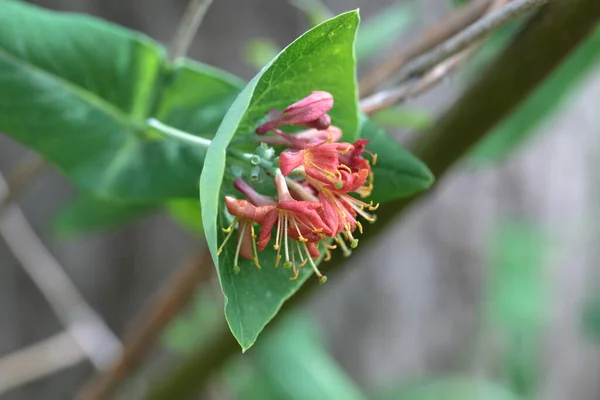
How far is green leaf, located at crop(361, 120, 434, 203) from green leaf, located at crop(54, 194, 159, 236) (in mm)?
295

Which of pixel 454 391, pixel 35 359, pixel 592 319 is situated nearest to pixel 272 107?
pixel 35 359

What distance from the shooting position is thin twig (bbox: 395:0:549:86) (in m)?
0.29

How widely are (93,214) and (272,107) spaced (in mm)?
381

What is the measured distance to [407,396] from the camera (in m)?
1.11

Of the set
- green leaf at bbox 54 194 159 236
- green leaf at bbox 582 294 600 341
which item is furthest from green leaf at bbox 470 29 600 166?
green leaf at bbox 582 294 600 341

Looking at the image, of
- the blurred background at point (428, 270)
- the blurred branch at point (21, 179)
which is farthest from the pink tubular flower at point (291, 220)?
the blurred background at point (428, 270)

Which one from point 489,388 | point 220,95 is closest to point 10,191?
point 220,95

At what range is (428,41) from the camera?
18.5 inches

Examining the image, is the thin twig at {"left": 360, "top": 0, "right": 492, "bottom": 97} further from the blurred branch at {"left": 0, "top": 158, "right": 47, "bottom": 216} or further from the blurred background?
the blurred background

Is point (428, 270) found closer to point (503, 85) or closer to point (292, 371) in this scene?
point (292, 371)

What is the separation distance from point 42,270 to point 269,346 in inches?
14.8

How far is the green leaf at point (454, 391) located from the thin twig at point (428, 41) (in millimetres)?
726

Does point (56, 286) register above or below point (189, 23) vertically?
below

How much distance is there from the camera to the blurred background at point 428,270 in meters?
1.16
